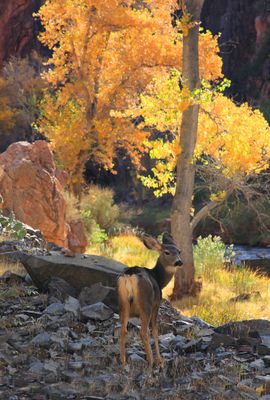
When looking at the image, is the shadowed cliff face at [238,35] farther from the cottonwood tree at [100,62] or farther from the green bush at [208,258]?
the green bush at [208,258]

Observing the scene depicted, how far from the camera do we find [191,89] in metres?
13.9

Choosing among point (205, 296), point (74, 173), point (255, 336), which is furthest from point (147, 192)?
point (255, 336)

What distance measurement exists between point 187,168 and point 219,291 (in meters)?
3.20

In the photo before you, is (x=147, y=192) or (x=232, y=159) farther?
(x=147, y=192)

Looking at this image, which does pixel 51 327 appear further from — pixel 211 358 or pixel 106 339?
pixel 211 358

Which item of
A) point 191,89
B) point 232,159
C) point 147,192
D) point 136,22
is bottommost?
point 147,192

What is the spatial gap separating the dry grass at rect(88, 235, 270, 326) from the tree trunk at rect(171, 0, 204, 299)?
0.60 m

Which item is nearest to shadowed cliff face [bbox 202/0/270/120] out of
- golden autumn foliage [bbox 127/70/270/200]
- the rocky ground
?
golden autumn foliage [bbox 127/70/270/200]

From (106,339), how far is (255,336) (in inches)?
70.1

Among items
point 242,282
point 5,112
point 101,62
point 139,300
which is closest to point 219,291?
point 242,282

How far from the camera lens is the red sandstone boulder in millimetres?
16250

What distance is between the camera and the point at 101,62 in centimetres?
2089

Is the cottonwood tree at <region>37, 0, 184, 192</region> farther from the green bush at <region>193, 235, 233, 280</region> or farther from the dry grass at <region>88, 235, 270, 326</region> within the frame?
the green bush at <region>193, 235, 233, 280</region>

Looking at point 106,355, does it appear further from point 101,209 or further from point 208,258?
point 101,209
